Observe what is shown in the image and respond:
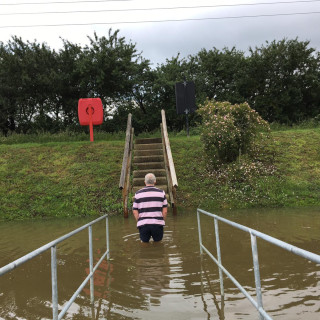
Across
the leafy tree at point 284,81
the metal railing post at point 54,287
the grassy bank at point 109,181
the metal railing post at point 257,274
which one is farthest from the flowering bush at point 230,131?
the leafy tree at point 284,81

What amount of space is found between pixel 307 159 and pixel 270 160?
160cm

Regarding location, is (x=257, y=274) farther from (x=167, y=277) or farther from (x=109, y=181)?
(x=109, y=181)

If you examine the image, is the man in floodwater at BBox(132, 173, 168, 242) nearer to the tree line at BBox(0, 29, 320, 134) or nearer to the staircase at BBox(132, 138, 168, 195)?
the staircase at BBox(132, 138, 168, 195)

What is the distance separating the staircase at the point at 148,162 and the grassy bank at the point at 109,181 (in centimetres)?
81

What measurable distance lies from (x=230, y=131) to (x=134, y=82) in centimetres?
1718

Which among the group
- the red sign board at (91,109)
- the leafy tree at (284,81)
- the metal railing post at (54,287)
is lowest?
the metal railing post at (54,287)

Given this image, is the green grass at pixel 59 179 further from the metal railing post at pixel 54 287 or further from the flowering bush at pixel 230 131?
the metal railing post at pixel 54 287

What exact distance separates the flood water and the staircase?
142 inches

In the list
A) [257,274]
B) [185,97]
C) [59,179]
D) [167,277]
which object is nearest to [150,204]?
[167,277]

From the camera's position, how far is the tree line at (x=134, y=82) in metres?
26.1

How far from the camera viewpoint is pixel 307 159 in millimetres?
13688

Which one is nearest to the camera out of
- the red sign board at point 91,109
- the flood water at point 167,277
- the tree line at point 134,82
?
the flood water at point 167,277

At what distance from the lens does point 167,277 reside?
470 cm

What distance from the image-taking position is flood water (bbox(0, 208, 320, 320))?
3594 mm
